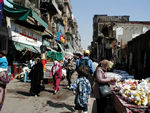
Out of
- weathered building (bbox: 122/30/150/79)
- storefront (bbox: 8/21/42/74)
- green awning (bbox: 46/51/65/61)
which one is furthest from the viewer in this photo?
green awning (bbox: 46/51/65/61)

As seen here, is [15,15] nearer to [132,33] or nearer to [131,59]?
[131,59]

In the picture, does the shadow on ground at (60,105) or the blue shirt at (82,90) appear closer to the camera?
the blue shirt at (82,90)

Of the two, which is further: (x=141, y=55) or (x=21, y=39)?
(x=21, y=39)

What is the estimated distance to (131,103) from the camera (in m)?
4.02

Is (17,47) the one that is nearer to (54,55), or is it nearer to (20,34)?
(20,34)

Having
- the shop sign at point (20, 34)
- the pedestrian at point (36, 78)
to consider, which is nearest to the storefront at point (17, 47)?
the shop sign at point (20, 34)

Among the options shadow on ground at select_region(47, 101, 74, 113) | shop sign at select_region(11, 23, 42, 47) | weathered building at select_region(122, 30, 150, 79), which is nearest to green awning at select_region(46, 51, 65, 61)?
shop sign at select_region(11, 23, 42, 47)

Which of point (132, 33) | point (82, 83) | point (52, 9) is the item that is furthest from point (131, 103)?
point (52, 9)

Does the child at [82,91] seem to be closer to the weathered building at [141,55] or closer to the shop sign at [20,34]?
the weathered building at [141,55]

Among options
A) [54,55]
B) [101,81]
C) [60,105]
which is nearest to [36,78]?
[60,105]

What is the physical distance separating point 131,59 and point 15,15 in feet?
37.6

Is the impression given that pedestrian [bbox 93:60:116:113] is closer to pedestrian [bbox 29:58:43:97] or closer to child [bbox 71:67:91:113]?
child [bbox 71:67:91:113]

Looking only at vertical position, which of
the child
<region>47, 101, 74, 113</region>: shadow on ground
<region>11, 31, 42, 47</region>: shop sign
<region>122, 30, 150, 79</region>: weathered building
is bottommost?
<region>47, 101, 74, 113</region>: shadow on ground

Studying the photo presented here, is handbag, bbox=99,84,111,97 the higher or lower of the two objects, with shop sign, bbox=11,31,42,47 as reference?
lower
